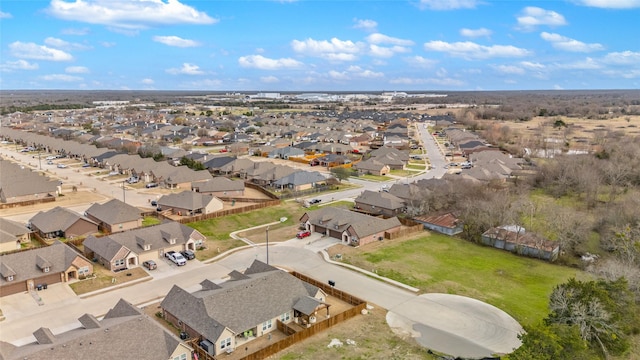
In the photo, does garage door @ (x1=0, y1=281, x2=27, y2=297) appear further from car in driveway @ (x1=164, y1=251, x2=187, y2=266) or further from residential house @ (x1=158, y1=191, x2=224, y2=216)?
residential house @ (x1=158, y1=191, x2=224, y2=216)

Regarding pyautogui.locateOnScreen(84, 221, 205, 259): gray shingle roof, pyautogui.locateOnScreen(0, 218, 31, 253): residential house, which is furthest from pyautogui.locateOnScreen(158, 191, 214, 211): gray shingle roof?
pyautogui.locateOnScreen(0, 218, 31, 253): residential house

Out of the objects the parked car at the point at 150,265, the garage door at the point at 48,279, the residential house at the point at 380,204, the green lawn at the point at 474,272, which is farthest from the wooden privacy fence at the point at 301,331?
the residential house at the point at 380,204

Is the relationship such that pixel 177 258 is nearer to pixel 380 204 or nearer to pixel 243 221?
pixel 243 221

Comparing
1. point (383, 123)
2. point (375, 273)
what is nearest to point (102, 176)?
point (375, 273)

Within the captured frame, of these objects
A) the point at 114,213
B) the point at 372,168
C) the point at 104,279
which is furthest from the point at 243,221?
the point at 372,168

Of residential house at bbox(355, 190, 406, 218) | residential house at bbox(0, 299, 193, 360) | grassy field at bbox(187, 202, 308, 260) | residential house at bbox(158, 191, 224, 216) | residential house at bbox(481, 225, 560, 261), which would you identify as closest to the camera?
residential house at bbox(0, 299, 193, 360)

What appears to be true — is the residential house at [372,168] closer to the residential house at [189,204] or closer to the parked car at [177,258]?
the residential house at [189,204]

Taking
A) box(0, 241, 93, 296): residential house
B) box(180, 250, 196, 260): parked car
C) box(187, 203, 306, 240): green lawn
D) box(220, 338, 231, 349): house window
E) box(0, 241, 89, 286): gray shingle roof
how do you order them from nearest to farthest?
box(220, 338, 231, 349): house window → box(0, 241, 93, 296): residential house → box(0, 241, 89, 286): gray shingle roof → box(180, 250, 196, 260): parked car → box(187, 203, 306, 240): green lawn
